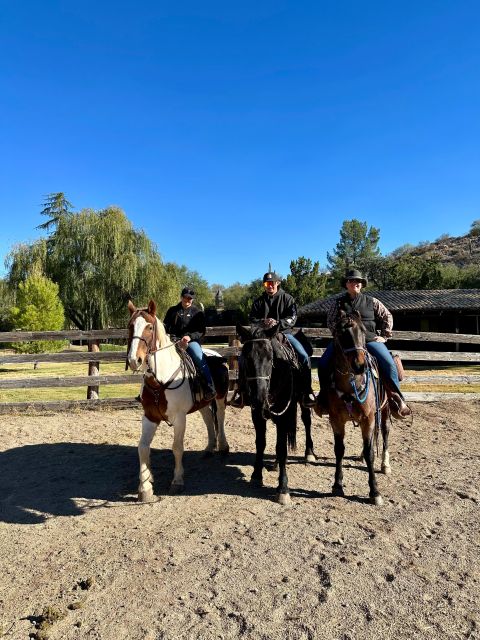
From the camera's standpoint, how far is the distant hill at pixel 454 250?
6259 centimetres

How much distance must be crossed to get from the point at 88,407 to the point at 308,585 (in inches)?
274

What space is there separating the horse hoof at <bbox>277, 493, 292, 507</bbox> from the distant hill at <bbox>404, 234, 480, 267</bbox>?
5950 cm

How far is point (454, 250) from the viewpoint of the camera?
71.2 meters

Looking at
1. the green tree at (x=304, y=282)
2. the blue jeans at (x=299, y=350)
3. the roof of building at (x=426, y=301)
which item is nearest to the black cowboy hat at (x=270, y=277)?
the blue jeans at (x=299, y=350)

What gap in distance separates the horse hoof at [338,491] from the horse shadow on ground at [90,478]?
149 mm

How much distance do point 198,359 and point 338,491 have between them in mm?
2334

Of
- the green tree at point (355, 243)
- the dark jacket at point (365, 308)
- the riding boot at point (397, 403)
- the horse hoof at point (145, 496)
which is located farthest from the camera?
the green tree at point (355, 243)

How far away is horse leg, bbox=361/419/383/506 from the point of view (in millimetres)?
4602

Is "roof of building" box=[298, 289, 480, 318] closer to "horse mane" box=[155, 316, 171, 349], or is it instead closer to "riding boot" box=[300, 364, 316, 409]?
"riding boot" box=[300, 364, 316, 409]

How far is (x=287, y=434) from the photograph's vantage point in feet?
17.3

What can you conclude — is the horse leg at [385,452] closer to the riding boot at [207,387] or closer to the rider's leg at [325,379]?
the rider's leg at [325,379]

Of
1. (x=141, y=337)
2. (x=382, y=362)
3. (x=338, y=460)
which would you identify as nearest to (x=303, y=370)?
(x=382, y=362)

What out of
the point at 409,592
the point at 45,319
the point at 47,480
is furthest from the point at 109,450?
the point at 45,319

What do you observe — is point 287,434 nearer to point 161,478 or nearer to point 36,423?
point 161,478
